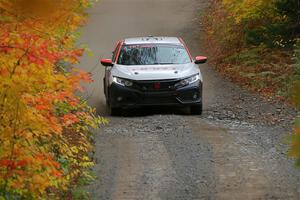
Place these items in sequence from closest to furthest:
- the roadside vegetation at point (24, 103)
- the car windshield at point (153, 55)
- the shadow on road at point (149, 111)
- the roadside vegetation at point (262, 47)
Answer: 1. the roadside vegetation at point (24, 103)
2. the shadow on road at point (149, 111)
3. the car windshield at point (153, 55)
4. the roadside vegetation at point (262, 47)

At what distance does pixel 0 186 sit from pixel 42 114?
840 millimetres

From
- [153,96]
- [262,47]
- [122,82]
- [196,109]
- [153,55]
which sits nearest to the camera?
[153,96]

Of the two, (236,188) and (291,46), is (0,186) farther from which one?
(291,46)

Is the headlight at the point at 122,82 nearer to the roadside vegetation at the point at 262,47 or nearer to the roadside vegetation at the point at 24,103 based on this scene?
the roadside vegetation at the point at 262,47

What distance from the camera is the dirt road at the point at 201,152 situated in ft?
28.6

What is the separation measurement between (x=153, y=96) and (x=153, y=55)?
1449 millimetres

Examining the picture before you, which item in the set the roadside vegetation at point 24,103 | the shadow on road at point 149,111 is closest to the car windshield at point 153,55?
the shadow on road at point 149,111

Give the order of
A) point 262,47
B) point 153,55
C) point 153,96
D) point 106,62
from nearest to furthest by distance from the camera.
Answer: point 153,96 < point 106,62 < point 153,55 < point 262,47

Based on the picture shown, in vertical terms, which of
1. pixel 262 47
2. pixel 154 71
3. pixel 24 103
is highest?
pixel 24 103

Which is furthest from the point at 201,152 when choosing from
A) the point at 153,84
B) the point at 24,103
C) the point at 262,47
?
the point at 262,47

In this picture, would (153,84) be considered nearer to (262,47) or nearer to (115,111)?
(115,111)

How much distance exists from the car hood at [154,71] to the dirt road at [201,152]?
83 cm

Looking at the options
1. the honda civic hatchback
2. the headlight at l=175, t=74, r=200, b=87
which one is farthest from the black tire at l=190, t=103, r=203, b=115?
the headlight at l=175, t=74, r=200, b=87

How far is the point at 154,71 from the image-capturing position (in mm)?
13695
